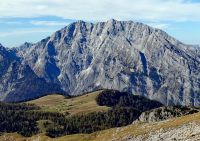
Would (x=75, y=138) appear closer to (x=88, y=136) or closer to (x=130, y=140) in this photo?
(x=88, y=136)

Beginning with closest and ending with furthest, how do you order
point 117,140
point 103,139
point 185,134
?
point 185,134 < point 117,140 < point 103,139

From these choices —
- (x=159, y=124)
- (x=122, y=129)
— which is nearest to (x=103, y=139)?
(x=122, y=129)

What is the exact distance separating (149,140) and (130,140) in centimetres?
1517

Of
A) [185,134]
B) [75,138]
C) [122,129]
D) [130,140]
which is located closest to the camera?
[185,134]

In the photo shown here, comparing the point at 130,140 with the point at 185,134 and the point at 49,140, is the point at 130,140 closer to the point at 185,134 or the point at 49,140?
the point at 185,134

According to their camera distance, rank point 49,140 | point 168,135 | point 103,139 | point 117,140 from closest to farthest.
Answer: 1. point 168,135
2. point 117,140
3. point 103,139
4. point 49,140

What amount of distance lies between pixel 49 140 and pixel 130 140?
87164 millimetres

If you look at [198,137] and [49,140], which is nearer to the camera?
[198,137]

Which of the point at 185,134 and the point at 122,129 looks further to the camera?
the point at 122,129

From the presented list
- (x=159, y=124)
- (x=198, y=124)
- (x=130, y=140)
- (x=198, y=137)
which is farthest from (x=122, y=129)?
(x=198, y=137)

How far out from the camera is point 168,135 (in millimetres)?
96500

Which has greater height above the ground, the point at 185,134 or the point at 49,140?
the point at 185,134

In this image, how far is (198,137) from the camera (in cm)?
7988

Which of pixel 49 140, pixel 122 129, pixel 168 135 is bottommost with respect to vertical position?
pixel 49 140
